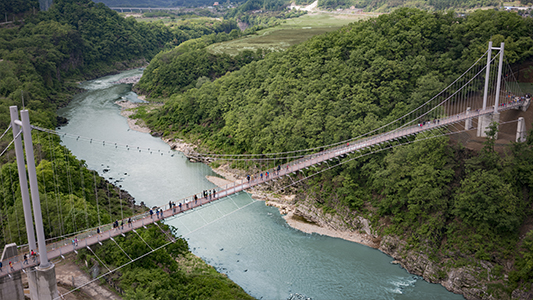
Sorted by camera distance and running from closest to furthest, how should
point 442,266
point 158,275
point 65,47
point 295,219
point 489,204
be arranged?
point 158,275
point 489,204
point 442,266
point 295,219
point 65,47

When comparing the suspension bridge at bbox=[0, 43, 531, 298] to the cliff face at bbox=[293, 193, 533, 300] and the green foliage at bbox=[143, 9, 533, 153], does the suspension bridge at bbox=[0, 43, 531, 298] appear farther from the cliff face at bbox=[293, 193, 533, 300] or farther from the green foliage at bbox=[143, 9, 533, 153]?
the cliff face at bbox=[293, 193, 533, 300]

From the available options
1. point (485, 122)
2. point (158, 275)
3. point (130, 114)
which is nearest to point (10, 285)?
point (158, 275)

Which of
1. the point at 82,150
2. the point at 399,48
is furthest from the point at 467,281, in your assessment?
the point at 82,150

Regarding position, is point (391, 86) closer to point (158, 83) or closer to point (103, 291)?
point (103, 291)

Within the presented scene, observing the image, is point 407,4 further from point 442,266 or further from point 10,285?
point 10,285

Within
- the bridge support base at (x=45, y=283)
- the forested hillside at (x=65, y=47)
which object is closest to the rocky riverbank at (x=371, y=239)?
the bridge support base at (x=45, y=283)

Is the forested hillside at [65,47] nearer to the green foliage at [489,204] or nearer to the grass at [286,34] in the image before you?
the grass at [286,34]
